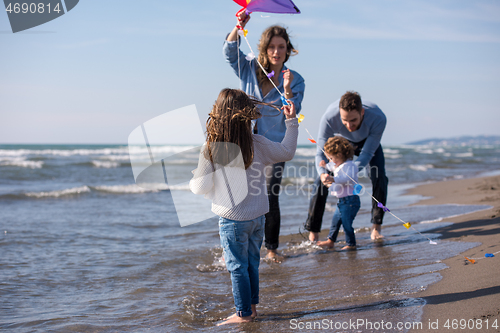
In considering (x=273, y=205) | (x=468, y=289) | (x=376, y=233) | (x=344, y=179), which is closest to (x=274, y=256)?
(x=273, y=205)

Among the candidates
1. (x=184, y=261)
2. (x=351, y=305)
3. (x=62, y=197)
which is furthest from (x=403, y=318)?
(x=62, y=197)

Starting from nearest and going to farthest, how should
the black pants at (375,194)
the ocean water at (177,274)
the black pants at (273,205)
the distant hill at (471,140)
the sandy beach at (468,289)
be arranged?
the sandy beach at (468,289) → the ocean water at (177,274) → the black pants at (273,205) → the black pants at (375,194) → the distant hill at (471,140)

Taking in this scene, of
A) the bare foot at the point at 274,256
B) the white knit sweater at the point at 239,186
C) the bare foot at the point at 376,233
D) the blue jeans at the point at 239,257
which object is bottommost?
Result: the bare foot at the point at 376,233

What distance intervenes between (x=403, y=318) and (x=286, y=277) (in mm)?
1262

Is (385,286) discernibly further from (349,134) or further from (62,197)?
(62,197)

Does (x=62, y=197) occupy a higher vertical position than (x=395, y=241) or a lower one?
lower

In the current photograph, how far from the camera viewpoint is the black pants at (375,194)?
4.27 metres

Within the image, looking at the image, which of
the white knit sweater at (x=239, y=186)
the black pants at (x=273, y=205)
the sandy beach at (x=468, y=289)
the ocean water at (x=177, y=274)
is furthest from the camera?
A: the black pants at (x=273, y=205)

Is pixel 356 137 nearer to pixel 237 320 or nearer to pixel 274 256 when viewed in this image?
pixel 274 256

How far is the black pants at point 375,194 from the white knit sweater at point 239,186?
198 centimetres

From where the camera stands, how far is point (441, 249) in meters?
3.47

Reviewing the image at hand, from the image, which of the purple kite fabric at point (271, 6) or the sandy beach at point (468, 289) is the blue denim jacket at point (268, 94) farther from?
the sandy beach at point (468, 289)

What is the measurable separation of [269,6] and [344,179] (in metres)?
1.76

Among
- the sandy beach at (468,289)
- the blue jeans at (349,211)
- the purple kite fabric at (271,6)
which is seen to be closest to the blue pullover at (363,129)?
the blue jeans at (349,211)
